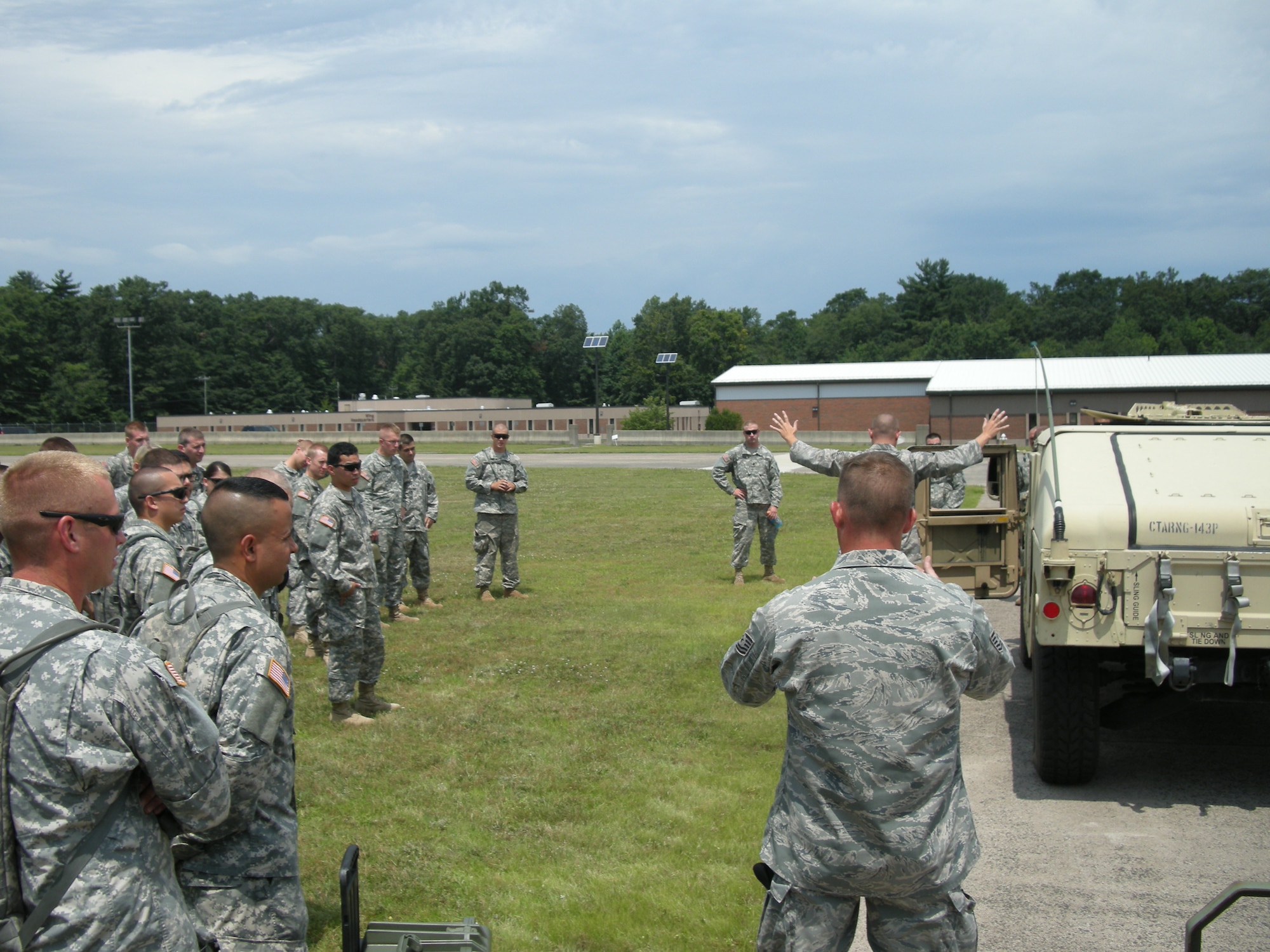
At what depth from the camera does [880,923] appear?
Result: 291cm

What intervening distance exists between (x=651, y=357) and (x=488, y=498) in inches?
4424

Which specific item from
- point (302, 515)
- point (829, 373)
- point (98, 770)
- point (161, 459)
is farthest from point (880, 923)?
point (829, 373)

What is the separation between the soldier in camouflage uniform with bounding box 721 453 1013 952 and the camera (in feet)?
9.33

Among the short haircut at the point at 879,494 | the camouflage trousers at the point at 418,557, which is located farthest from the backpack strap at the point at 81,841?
the camouflage trousers at the point at 418,557

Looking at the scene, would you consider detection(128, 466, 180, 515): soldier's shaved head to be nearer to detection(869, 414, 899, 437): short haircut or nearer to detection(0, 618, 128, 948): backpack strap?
detection(0, 618, 128, 948): backpack strap

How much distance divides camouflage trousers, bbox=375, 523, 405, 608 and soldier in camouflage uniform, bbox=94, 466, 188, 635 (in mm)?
5507

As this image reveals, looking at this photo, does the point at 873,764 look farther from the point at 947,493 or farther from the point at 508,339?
the point at 508,339

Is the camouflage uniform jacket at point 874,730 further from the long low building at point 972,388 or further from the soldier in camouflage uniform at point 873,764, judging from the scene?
the long low building at point 972,388

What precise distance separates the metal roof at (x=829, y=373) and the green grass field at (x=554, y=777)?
64.5 m

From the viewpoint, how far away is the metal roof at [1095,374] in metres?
59.9

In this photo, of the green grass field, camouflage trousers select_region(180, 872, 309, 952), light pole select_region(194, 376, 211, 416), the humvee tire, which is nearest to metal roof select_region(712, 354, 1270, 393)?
the green grass field

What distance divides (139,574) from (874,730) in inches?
165

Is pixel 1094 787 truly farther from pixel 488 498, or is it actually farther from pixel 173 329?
pixel 173 329

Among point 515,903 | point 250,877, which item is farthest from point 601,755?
point 250,877
